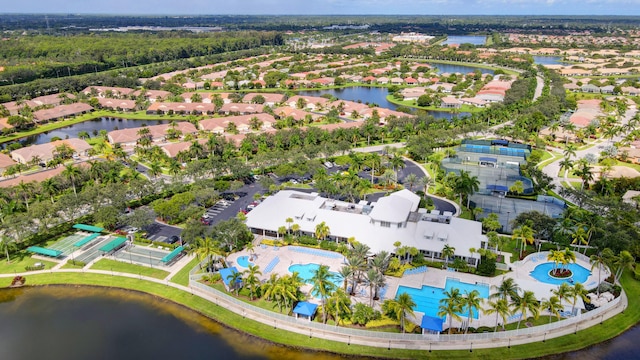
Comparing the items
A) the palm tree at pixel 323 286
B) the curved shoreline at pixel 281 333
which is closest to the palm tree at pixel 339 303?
the palm tree at pixel 323 286

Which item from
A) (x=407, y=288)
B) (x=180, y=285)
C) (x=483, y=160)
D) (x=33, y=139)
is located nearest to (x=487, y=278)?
(x=407, y=288)

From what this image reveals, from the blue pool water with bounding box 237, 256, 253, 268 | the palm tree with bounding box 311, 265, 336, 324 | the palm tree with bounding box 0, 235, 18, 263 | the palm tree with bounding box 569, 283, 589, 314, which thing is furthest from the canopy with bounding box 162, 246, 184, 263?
the palm tree with bounding box 569, 283, 589, 314

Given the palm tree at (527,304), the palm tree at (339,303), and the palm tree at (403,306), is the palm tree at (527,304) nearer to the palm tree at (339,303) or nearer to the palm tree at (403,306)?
the palm tree at (403,306)

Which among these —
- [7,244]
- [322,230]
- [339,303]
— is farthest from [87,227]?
[339,303]

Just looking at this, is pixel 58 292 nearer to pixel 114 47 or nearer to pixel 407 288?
pixel 407 288

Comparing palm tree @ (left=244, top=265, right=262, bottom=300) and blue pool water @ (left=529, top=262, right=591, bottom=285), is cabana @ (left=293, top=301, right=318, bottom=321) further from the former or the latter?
blue pool water @ (left=529, top=262, right=591, bottom=285)
